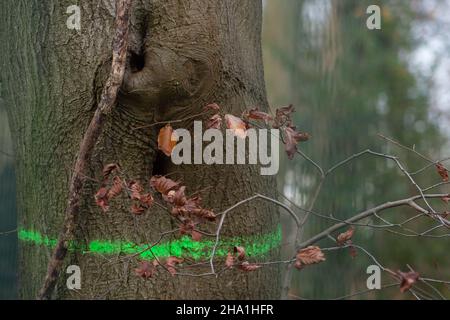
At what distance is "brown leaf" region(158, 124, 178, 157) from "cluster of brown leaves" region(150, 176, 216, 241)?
124 mm

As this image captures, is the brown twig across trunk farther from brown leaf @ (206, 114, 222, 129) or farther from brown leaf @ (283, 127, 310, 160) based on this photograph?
brown leaf @ (283, 127, 310, 160)

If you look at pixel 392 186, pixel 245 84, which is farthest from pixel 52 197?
pixel 392 186

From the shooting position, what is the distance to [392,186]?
4457mm

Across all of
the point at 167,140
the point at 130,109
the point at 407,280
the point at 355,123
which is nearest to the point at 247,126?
the point at 167,140

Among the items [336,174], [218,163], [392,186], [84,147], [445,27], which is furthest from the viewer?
[445,27]

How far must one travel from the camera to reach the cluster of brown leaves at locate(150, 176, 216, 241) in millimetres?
1283

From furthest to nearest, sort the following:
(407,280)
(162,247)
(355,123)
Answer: (355,123), (162,247), (407,280)

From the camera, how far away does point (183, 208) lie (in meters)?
1.29

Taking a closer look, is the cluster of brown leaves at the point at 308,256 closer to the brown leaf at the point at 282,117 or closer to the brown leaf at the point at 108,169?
the brown leaf at the point at 282,117

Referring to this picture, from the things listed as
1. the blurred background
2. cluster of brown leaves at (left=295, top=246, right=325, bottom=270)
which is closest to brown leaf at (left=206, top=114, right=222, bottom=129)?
cluster of brown leaves at (left=295, top=246, right=325, bottom=270)

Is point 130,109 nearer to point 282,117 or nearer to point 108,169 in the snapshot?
point 108,169

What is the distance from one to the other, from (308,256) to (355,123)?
8.62 ft

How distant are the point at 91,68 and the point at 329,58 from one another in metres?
2.33
